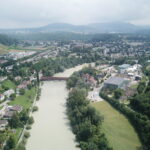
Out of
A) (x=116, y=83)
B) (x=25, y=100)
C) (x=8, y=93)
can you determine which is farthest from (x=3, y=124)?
(x=116, y=83)

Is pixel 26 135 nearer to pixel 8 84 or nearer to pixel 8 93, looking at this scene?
pixel 8 93

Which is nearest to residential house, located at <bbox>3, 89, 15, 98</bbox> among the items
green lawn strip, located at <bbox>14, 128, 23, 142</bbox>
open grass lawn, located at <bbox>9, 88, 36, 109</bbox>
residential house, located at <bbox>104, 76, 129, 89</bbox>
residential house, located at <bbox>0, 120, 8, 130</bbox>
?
open grass lawn, located at <bbox>9, 88, 36, 109</bbox>

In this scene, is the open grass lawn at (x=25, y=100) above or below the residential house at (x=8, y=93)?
below

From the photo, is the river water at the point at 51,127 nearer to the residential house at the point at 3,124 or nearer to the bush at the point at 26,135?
the bush at the point at 26,135

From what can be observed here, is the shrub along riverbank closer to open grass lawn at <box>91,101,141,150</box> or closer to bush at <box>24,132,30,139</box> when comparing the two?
open grass lawn at <box>91,101,141,150</box>

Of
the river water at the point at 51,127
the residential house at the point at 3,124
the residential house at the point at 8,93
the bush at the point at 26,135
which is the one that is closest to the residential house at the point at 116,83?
the river water at the point at 51,127

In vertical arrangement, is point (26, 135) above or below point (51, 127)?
above
